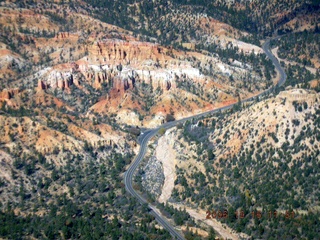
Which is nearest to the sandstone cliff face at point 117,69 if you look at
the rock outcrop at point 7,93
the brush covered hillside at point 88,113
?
the brush covered hillside at point 88,113

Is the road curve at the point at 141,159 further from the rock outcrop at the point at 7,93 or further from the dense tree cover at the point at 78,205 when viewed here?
the rock outcrop at the point at 7,93

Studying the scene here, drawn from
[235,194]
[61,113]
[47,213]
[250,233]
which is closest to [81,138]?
[61,113]

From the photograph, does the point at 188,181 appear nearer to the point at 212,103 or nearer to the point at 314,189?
the point at 314,189

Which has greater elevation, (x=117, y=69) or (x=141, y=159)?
(x=117, y=69)

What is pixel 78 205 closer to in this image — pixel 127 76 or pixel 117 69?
pixel 127 76

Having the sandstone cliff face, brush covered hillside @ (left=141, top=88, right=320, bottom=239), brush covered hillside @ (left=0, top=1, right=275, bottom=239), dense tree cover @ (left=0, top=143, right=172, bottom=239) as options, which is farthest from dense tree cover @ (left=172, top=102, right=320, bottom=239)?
the sandstone cliff face

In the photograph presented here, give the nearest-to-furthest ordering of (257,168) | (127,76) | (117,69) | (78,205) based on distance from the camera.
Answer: (257,168) < (78,205) < (127,76) < (117,69)
